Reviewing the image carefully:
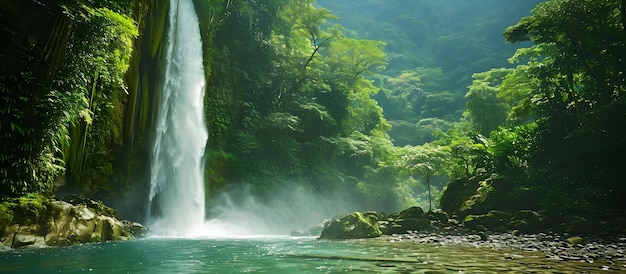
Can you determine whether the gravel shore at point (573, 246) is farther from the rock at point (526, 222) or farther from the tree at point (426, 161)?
the tree at point (426, 161)

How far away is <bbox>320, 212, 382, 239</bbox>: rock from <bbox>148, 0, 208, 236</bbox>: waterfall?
22.2 ft

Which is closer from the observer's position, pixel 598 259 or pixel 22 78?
pixel 598 259

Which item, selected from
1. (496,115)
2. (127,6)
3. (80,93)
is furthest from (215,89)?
(496,115)

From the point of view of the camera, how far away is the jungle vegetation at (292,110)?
988cm

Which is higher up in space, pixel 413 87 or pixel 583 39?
pixel 413 87

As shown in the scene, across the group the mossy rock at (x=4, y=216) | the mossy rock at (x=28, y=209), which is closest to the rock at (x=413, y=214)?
the mossy rock at (x=28, y=209)

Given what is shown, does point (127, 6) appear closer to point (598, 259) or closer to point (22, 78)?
point (22, 78)

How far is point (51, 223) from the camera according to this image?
927 cm

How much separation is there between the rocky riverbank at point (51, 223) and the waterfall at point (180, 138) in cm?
476

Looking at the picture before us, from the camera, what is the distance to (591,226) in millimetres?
10477

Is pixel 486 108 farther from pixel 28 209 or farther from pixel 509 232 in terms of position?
pixel 28 209

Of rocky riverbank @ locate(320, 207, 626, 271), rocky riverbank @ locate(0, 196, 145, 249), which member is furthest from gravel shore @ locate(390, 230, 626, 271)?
rocky riverbank @ locate(0, 196, 145, 249)

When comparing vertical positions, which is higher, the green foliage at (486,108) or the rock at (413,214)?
the green foliage at (486,108)

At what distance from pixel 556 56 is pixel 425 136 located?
3021cm
